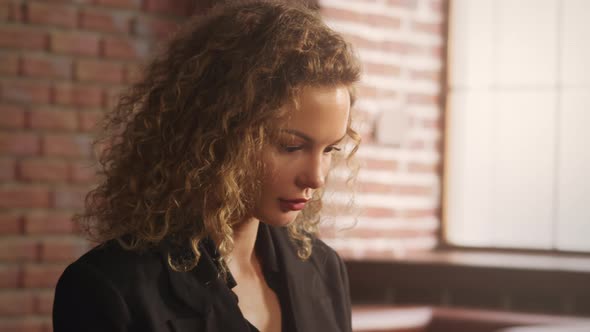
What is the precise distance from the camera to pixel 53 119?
2531mm

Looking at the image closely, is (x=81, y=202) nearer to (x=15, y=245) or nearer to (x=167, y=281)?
(x=15, y=245)

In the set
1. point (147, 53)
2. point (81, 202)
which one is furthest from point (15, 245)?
point (147, 53)

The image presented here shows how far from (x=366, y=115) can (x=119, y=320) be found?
184cm

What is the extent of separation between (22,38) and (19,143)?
0.34 meters

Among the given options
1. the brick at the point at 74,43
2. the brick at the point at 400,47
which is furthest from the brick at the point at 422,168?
the brick at the point at 74,43

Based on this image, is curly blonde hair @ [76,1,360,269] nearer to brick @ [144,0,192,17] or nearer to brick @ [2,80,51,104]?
brick @ [2,80,51,104]

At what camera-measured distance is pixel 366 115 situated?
284 centimetres

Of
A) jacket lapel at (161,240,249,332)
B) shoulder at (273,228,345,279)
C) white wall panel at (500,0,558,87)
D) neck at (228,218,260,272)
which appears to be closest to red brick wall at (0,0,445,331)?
white wall panel at (500,0,558,87)

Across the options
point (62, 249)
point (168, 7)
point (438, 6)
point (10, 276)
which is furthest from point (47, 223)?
point (438, 6)

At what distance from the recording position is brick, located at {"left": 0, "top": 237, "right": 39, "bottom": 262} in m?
2.45

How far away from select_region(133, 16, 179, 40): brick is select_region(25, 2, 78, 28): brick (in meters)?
0.23

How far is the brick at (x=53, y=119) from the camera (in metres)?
2.50

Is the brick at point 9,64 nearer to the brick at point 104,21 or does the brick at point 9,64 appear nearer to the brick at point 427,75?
the brick at point 104,21

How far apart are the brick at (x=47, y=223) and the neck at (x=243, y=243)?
4.35ft
